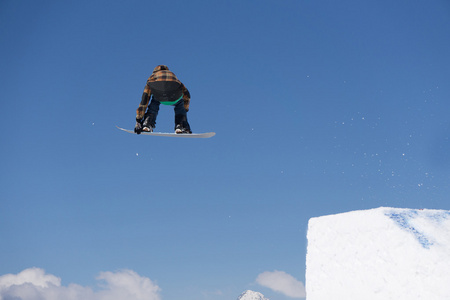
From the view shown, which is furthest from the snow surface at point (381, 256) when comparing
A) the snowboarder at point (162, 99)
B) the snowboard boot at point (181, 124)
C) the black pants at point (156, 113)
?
the black pants at point (156, 113)

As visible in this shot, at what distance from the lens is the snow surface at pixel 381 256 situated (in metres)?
4.53

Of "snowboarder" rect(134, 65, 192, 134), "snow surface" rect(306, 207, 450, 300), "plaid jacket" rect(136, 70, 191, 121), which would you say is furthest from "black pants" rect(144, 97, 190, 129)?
"snow surface" rect(306, 207, 450, 300)

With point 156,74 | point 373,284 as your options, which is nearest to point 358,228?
point 373,284

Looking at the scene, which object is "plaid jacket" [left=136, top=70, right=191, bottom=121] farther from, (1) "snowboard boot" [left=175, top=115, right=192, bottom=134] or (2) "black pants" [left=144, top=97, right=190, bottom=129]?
(1) "snowboard boot" [left=175, top=115, right=192, bottom=134]

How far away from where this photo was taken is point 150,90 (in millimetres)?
12594

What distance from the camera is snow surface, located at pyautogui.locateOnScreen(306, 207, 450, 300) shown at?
14.9ft

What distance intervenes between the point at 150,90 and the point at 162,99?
0.48 meters

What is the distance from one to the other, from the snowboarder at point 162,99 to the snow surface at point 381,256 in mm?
7558

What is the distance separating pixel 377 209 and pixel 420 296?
1.19 m

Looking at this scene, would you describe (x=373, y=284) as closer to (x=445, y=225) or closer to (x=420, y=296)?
(x=420, y=296)

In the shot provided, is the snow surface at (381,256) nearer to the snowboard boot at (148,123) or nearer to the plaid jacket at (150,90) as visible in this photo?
the plaid jacket at (150,90)

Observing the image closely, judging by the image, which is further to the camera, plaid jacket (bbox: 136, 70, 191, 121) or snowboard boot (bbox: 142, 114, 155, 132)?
snowboard boot (bbox: 142, 114, 155, 132)

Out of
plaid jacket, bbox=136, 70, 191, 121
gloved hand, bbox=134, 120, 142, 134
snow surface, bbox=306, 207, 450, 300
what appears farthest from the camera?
gloved hand, bbox=134, 120, 142, 134

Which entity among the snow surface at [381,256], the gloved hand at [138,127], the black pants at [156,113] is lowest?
the snow surface at [381,256]
